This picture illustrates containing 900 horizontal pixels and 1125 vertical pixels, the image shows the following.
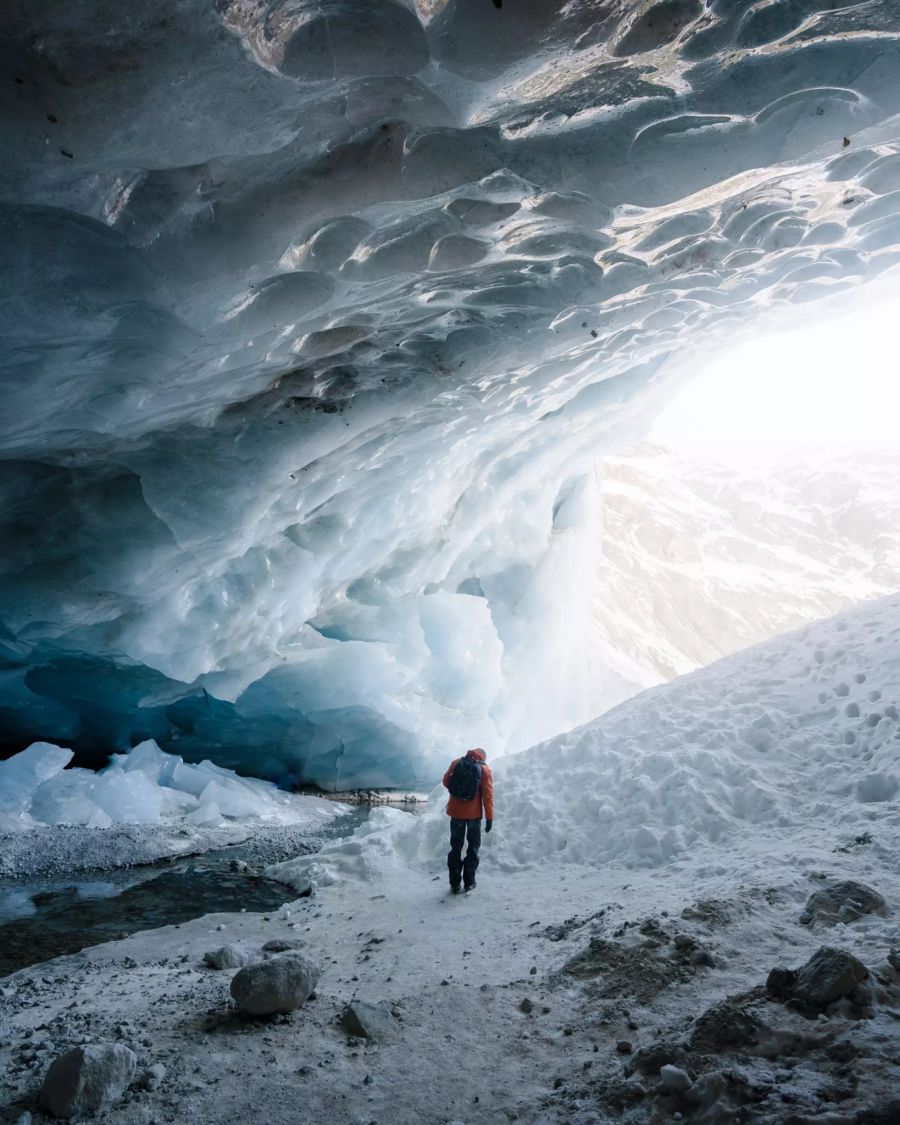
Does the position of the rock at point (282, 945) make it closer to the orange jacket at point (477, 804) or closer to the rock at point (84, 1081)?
the orange jacket at point (477, 804)

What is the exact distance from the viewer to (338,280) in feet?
15.8

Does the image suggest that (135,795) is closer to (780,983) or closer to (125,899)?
(125,899)

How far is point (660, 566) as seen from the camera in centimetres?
3800

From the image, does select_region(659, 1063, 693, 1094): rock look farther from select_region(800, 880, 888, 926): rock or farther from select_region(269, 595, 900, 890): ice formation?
select_region(269, 595, 900, 890): ice formation

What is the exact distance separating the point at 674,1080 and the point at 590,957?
1.34m

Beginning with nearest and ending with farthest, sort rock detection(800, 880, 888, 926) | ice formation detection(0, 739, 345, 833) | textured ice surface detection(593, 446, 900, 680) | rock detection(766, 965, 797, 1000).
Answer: rock detection(766, 965, 797, 1000) < rock detection(800, 880, 888, 926) < ice formation detection(0, 739, 345, 833) < textured ice surface detection(593, 446, 900, 680)

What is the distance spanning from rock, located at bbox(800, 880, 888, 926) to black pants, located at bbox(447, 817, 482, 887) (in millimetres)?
2542

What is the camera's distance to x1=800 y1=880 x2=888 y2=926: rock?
343cm

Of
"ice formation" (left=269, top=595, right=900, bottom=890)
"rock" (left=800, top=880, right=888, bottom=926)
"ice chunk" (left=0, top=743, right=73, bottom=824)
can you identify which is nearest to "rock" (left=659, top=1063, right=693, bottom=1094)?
"rock" (left=800, top=880, right=888, bottom=926)

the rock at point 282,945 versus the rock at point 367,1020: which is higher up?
the rock at point 282,945

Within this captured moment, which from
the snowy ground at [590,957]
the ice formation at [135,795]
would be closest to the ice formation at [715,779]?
the snowy ground at [590,957]

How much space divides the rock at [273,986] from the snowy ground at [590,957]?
0.24 feet

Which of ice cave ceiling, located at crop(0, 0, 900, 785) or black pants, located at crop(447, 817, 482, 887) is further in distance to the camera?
black pants, located at crop(447, 817, 482, 887)

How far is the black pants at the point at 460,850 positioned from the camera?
5414 millimetres
